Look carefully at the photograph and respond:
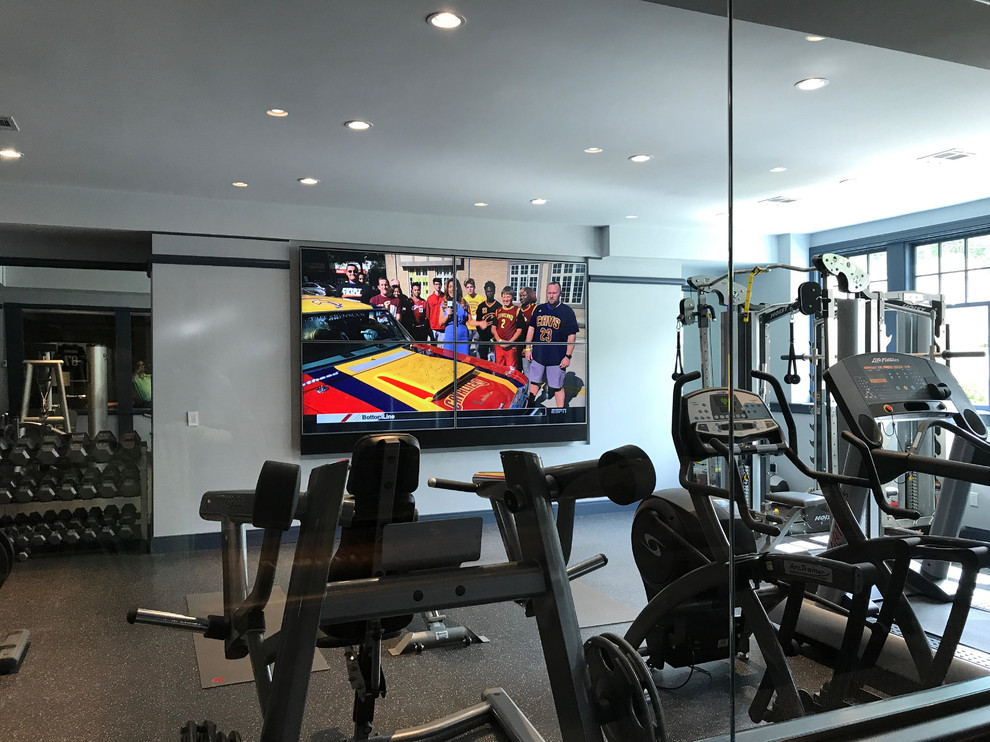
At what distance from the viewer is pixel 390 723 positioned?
230 cm

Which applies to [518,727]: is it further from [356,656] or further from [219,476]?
[219,476]

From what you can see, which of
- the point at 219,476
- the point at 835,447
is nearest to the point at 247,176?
the point at 219,476

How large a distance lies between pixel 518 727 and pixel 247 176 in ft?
6.32

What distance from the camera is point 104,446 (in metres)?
2.09

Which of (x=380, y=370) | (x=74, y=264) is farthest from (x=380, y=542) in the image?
(x=74, y=264)

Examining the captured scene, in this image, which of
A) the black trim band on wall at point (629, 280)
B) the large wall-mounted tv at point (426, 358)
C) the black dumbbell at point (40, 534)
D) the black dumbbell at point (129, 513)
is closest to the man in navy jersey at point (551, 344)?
the large wall-mounted tv at point (426, 358)

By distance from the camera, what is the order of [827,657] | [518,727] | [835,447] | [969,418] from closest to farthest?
[518,727], [969,418], [835,447], [827,657]

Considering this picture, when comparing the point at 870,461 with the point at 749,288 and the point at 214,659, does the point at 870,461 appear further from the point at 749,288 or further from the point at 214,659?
the point at 214,659

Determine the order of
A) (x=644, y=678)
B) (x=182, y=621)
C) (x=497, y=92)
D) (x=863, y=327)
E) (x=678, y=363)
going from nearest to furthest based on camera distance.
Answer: (x=644, y=678) < (x=182, y=621) < (x=678, y=363) < (x=863, y=327) < (x=497, y=92)

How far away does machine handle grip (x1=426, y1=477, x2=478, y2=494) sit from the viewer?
7.20 ft

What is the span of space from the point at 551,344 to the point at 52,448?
1.55 m

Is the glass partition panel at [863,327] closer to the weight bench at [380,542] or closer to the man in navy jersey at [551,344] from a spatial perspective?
the man in navy jersey at [551,344]

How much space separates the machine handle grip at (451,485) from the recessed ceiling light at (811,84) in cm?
172

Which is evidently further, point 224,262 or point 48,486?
point 224,262
